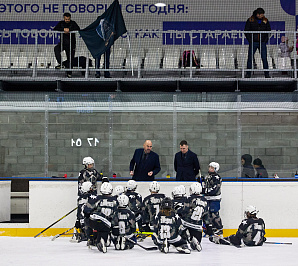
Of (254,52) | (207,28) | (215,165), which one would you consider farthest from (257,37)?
(215,165)

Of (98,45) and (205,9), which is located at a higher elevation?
(205,9)

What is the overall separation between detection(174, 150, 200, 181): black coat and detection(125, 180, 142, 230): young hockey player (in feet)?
3.94

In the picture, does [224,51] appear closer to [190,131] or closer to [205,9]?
[205,9]

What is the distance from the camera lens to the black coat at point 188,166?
11.6 meters

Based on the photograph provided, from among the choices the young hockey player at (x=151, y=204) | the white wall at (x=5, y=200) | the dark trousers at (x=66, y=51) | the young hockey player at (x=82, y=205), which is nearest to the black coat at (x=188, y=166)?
the young hockey player at (x=151, y=204)

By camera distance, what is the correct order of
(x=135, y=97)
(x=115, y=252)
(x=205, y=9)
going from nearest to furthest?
(x=115, y=252), (x=135, y=97), (x=205, y=9)

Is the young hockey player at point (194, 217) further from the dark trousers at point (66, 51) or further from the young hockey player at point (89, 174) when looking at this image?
the dark trousers at point (66, 51)

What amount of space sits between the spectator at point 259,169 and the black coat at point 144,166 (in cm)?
184

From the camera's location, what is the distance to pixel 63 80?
15.2 m

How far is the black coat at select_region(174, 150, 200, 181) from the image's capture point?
11.6 m

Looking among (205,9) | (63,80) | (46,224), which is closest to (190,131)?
(46,224)

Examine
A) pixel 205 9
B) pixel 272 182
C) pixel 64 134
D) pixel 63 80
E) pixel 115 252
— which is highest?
pixel 205 9

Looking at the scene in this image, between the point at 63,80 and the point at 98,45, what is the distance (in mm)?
1187

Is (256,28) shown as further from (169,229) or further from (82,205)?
(169,229)
